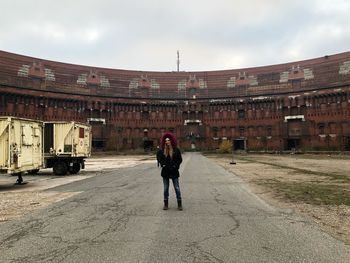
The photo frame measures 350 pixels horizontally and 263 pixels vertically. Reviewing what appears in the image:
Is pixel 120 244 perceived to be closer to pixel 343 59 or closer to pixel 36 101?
pixel 36 101

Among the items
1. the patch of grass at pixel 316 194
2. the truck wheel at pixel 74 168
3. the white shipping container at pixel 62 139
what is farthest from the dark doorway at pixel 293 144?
the patch of grass at pixel 316 194

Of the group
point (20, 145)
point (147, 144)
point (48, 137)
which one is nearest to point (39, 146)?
point (20, 145)

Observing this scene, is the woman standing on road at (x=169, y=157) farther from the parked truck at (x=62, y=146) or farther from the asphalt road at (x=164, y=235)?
the parked truck at (x=62, y=146)

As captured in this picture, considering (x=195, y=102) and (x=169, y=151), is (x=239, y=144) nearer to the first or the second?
(x=195, y=102)

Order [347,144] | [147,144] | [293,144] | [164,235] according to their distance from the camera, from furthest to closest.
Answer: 1. [147,144]
2. [293,144]
3. [347,144]
4. [164,235]

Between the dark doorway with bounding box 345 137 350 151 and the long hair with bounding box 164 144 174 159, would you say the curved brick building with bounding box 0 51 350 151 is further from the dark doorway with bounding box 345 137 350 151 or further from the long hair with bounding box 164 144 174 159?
the long hair with bounding box 164 144 174 159

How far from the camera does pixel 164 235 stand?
703 cm

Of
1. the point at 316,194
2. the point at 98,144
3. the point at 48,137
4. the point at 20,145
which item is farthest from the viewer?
the point at 98,144

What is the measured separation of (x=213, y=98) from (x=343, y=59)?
29.1 metres

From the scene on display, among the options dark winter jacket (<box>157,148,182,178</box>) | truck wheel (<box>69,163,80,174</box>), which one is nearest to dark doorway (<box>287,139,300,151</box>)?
truck wheel (<box>69,163,80,174</box>)

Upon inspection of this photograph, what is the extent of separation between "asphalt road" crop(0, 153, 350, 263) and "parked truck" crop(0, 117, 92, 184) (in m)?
6.66

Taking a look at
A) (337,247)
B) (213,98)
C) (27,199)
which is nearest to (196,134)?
(213,98)

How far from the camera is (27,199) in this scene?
12625 millimetres

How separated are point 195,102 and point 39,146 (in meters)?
72.1
